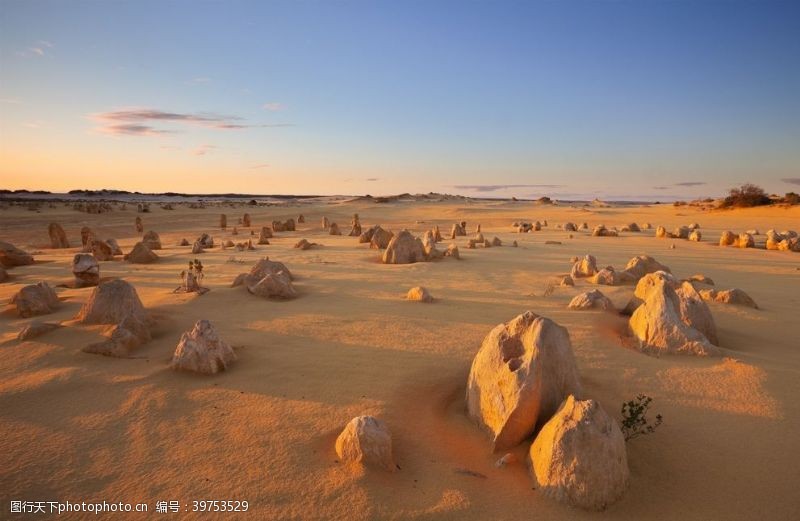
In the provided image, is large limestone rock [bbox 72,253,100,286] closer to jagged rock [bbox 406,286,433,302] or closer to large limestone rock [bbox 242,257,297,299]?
large limestone rock [bbox 242,257,297,299]

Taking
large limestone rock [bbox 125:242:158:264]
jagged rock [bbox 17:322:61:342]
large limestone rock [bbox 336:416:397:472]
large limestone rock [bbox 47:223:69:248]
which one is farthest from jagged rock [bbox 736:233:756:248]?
large limestone rock [bbox 47:223:69:248]

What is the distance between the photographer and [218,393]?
4.47 metres

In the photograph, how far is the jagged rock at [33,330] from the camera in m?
5.64

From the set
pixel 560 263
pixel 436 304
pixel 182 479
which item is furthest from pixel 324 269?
pixel 182 479

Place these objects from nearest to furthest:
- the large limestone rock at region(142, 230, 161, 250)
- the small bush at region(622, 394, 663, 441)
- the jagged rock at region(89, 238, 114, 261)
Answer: the small bush at region(622, 394, 663, 441) < the jagged rock at region(89, 238, 114, 261) < the large limestone rock at region(142, 230, 161, 250)

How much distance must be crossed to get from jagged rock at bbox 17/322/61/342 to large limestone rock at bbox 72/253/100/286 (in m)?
3.23

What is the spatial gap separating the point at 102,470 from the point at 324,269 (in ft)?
25.4

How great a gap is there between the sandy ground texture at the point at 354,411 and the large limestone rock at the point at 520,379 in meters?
0.20

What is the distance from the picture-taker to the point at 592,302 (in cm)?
A: 723

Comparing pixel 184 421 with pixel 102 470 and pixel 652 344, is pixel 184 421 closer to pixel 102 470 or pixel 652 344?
pixel 102 470

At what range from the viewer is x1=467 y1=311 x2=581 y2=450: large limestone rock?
3.76 meters

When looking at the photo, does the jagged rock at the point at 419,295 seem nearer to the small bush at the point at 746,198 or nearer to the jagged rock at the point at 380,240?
the jagged rock at the point at 380,240

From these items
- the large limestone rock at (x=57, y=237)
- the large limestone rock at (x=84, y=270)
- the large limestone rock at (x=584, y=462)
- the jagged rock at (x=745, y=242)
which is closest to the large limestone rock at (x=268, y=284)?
the large limestone rock at (x=84, y=270)

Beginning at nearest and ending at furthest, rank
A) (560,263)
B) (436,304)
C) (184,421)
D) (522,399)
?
(522,399) → (184,421) → (436,304) → (560,263)
